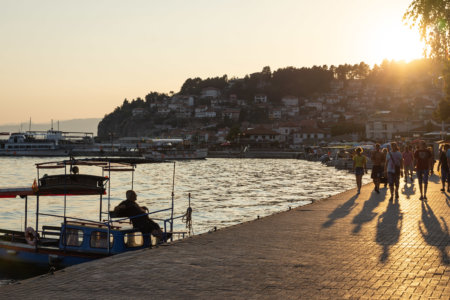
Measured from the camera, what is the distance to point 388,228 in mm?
13500

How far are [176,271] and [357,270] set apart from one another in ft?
9.79

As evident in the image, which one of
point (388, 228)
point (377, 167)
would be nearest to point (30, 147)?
point (377, 167)

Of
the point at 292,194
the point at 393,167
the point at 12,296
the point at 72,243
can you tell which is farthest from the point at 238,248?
the point at 292,194

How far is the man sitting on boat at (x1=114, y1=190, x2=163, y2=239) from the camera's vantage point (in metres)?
14.0

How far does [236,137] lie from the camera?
534ft

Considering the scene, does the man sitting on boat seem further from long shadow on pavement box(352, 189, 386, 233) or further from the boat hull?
long shadow on pavement box(352, 189, 386, 233)

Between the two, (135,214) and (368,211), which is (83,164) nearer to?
(135,214)

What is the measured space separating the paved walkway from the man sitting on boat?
201cm

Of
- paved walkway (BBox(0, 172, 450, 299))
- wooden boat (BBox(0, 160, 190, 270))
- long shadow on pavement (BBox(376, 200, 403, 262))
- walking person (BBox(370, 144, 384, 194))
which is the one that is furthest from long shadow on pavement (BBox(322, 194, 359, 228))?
wooden boat (BBox(0, 160, 190, 270))

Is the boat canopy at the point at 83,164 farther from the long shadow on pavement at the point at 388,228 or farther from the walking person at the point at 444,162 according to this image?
the walking person at the point at 444,162

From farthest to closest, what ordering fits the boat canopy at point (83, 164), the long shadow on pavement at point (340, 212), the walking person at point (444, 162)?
the walking person at point (444, 162), the boat canopy at point (83, 164), the long shadow on pavement at point (340, 212)

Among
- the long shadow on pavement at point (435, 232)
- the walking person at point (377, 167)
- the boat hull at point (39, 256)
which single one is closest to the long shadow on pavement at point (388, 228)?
the long shadow on pavement at point (435, 232)

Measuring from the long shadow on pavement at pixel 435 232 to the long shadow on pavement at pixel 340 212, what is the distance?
2277 mm

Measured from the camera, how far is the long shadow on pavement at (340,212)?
1489 cm
